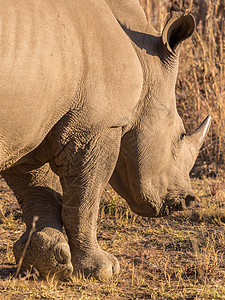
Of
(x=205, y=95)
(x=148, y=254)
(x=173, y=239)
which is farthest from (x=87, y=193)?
(x=205, y=95)

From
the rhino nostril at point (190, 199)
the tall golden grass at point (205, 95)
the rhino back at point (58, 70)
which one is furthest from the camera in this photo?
the tall golden grass at point (205, 95)

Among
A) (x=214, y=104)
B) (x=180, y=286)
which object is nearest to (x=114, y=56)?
(x=180, y=286)

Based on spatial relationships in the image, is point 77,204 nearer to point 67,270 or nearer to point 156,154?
point 67,270

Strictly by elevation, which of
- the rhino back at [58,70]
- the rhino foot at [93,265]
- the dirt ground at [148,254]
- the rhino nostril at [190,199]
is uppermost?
the rhino back at [58,70]

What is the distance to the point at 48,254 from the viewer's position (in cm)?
356

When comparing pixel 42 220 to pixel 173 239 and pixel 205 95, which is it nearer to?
pixel 173 239

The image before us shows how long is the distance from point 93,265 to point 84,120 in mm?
979

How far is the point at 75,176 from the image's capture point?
362 centimetres

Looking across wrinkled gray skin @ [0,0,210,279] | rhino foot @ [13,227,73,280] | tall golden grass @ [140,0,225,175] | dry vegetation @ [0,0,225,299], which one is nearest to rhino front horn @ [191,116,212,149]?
wrinkled gray skin @ [0,0,210,279]

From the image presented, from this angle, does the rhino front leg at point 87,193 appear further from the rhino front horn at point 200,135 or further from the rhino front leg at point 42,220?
the rhino front horn at point 200,135

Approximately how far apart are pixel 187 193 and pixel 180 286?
2.72ft

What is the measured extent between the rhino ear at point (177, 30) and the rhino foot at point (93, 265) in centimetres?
148

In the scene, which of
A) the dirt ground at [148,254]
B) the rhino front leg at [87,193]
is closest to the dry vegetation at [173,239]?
the dirt ground at [148,254]

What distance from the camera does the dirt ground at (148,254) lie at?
3.56m
